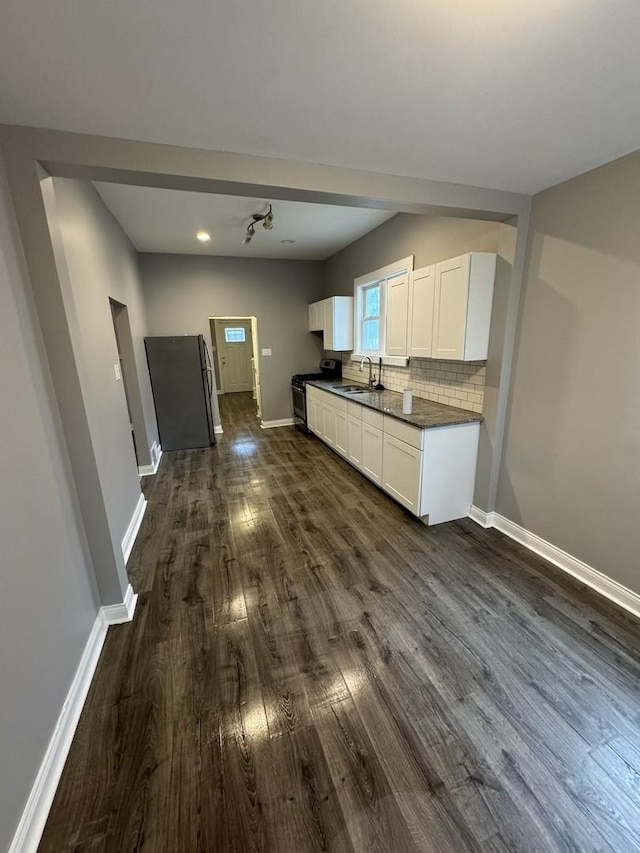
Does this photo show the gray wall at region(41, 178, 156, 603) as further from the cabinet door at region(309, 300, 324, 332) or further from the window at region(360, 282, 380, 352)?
the window at region(360, 282, 380, 352)

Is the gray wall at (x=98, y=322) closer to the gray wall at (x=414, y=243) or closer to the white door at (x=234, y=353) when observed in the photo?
the gray wall at (x=414, y=243)

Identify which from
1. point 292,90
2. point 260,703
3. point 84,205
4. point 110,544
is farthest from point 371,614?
point 84,205

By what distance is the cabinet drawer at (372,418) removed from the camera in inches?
131

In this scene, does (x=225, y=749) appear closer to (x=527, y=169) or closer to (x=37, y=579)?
(x=37, y=579)

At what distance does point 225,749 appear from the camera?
138cm

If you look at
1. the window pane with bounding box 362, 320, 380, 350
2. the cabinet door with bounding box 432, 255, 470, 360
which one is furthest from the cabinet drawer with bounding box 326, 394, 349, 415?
the cabinet door with bounding box 432, 255, 470, 360

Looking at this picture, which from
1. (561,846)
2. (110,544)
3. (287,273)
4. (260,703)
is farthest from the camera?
(287,273)

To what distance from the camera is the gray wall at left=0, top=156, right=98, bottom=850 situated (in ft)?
3.67

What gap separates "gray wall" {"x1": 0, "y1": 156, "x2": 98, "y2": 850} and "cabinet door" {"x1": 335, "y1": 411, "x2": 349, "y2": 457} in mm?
2907

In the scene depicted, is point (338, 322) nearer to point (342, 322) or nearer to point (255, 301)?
point (342, 322)

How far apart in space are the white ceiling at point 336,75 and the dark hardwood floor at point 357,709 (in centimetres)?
257

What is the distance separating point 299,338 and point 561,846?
233 inches

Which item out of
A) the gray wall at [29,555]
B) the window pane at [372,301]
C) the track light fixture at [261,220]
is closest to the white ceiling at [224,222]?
the track light fixture at [261,220]

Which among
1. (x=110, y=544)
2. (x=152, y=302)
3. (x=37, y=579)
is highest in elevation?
(x=152, y=302)
